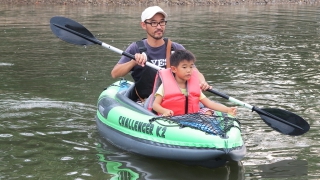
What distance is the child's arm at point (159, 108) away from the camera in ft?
18.0

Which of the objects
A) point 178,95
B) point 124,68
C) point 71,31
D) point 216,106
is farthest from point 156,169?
point 71,31

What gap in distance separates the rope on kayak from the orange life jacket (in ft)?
0.79

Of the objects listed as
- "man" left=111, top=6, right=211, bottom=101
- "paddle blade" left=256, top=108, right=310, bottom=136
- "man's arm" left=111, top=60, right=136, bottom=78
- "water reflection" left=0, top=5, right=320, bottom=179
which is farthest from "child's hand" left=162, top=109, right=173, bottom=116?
"paddle blade" left=256, top=108, right=310, bottom=136

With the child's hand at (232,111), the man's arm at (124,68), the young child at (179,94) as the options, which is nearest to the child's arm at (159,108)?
the young child at (179,94)

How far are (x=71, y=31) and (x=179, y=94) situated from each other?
2214 mm

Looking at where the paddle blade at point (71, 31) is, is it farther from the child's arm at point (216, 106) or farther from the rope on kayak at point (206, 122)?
the rope on kayak at point (206, 122)

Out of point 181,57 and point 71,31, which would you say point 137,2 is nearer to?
point 71,31

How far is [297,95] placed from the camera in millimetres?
8445

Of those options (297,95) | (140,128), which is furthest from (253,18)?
(140,128)

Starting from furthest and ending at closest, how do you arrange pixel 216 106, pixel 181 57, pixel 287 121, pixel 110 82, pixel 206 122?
1. pixel 110 82
2. pixel 287 121
3. pixel 216 106
4. pixel 181 57
5. pixel 206 122

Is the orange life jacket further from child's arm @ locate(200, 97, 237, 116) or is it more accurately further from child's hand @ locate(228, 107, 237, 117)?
child's hand @ locate(228, 107, 237, 117)

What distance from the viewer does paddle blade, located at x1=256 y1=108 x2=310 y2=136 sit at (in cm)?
584

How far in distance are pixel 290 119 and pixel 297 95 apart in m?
2.61

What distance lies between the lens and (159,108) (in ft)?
18.3
